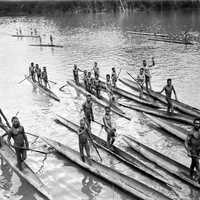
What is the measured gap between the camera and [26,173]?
1174 centimetres

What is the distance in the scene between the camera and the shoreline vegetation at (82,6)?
216 feet

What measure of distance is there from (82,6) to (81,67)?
46887mm

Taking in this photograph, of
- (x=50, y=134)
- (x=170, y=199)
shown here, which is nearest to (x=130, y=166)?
(x=170, y=199)

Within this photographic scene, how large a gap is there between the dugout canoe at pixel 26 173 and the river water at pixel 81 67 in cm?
49

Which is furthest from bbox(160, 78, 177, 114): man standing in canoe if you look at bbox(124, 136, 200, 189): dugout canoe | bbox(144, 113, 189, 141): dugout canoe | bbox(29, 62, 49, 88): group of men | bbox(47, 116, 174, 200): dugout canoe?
bbox(29, 62, 49, 88): group of men

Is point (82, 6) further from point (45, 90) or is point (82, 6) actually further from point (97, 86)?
point (97, 86)

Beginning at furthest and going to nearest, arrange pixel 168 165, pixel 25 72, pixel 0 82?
pixel 25 72, pixel 0 82, pixel 168 165

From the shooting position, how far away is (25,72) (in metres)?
Answer: 29.8

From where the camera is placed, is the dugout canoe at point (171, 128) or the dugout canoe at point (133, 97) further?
the dugout canoe at point (133, 97)

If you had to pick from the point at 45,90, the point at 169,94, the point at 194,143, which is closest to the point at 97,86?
the point at 45,90

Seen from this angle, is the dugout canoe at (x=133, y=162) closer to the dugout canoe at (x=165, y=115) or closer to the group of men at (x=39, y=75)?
the dugout canoe at (x=165, y=115)

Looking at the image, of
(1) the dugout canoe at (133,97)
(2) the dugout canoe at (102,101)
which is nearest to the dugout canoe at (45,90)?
(2) the dugout canoe at (102,101)

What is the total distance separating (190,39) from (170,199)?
107ft

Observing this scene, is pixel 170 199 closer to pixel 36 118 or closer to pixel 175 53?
pixel 36 118
